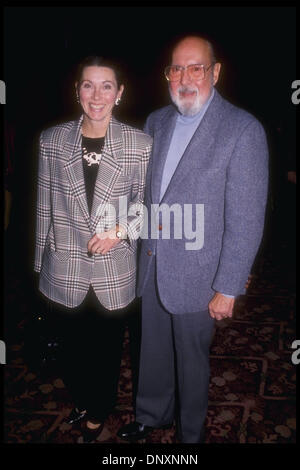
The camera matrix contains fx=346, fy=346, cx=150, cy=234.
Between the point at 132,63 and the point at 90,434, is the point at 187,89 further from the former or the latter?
the point at 132,63

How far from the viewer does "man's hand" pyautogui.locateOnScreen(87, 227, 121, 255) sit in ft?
5.27

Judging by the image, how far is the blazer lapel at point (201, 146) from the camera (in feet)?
4.91

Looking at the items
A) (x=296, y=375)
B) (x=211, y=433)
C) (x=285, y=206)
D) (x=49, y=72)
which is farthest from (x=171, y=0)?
(x=211, y=433)

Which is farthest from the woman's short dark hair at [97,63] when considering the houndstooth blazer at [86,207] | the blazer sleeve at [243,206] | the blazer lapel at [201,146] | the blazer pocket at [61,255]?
the blazer pocket at [61,255]

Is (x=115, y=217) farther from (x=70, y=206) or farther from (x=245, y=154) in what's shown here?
(x=245, y=154)

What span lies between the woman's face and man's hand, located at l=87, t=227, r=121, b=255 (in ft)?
1.73

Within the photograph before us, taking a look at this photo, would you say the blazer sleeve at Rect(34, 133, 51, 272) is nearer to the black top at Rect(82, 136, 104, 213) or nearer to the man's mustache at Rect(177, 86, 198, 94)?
the black top at Rect(82, 136, 104, 213)

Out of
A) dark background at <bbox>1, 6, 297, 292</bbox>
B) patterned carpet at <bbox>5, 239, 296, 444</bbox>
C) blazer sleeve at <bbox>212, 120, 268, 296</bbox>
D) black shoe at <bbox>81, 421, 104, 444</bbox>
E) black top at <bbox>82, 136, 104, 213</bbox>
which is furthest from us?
dark background at <bbox>1, 6, 297, 292</bbox>

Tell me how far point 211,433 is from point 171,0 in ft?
23.4

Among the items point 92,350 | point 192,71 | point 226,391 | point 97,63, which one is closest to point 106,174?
point 97,63

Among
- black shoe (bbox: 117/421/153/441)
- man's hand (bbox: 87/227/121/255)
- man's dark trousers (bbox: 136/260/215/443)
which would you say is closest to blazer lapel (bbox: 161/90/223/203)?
man's hand (bbox: 87/227/121/255)

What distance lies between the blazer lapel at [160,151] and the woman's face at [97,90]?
0.92 ft

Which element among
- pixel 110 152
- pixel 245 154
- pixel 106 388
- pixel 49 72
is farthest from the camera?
pixel 49 72

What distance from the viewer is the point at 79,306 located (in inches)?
70.5
